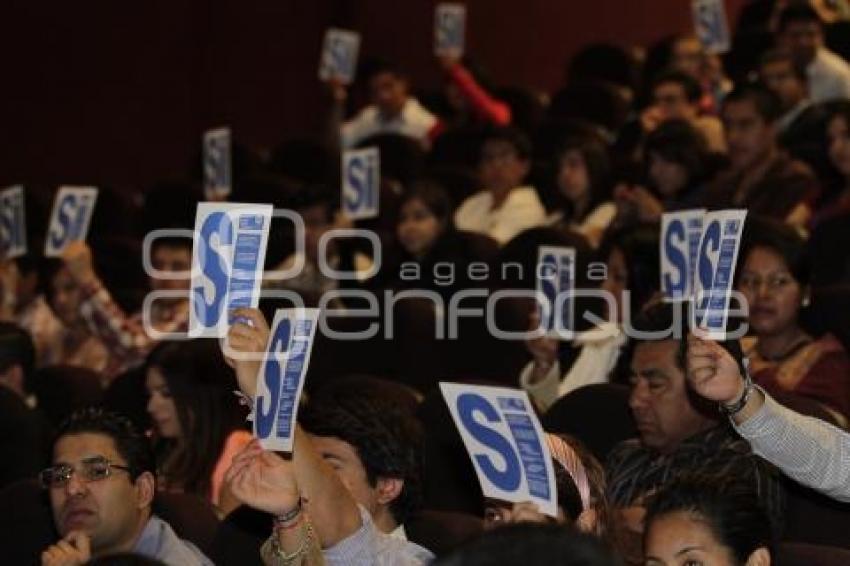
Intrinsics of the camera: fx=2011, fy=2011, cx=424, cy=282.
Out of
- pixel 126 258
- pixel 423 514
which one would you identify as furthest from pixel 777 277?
pixel 126 258

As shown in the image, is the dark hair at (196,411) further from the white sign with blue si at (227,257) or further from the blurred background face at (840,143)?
the blurred background face at (840,143)

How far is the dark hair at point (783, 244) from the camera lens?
5.36 m

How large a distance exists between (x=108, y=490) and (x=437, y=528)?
713 millimetres

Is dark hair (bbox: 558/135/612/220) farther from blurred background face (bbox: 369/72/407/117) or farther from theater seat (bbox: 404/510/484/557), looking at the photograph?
theater seat (bbox: 404/510/484/557)

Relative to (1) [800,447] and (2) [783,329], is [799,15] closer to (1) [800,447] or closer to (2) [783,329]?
(2) [783,329]

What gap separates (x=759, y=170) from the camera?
297 inches

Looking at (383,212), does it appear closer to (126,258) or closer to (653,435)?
(126,258)

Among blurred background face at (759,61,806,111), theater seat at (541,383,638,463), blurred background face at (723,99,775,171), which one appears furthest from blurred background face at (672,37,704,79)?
theater seat at (541,383,638,463)

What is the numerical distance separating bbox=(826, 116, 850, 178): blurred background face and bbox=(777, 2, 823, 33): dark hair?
2778mm

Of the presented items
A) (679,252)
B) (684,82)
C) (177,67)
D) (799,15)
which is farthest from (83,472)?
(177,67)

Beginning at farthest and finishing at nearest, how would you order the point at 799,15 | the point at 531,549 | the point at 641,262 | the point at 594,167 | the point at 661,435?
the point at 799,15, the point at 594,167, the point at 641,262, the point at 661,435, the point at 531,549

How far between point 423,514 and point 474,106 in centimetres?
737

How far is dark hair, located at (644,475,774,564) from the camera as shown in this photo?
11.5 feet

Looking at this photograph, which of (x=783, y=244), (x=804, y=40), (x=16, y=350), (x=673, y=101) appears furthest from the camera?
(x=804, y=40)
